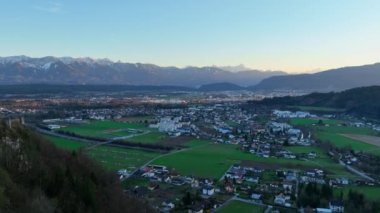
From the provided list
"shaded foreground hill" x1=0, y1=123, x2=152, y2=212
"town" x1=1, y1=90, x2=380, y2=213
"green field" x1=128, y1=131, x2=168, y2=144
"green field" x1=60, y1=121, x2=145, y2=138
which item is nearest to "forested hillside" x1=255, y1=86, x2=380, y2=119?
"town" x1=1, y1=90, x2=380, y2=213

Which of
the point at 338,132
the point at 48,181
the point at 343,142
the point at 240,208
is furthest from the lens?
the point at 338,132

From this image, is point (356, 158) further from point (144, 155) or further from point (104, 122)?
point (104, 122)

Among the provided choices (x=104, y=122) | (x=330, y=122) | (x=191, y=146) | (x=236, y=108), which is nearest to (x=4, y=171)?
(x=191, y=146)

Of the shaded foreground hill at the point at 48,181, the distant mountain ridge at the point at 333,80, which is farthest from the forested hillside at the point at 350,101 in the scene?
the distant mountain ridge at the point at 333,80

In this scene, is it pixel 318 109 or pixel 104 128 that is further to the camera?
pixel 318 109

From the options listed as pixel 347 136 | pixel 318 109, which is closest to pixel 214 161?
pixel 347 136

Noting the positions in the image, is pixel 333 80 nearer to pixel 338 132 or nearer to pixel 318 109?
pixel 318 109

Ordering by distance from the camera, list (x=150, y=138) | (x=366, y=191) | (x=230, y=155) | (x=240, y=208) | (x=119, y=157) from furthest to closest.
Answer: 1. (x=150, y=138)
2. (x=230, y=155)
3. (x=119, y=157)
4. (x=366, y=191)
5. (x=240, y=208)
